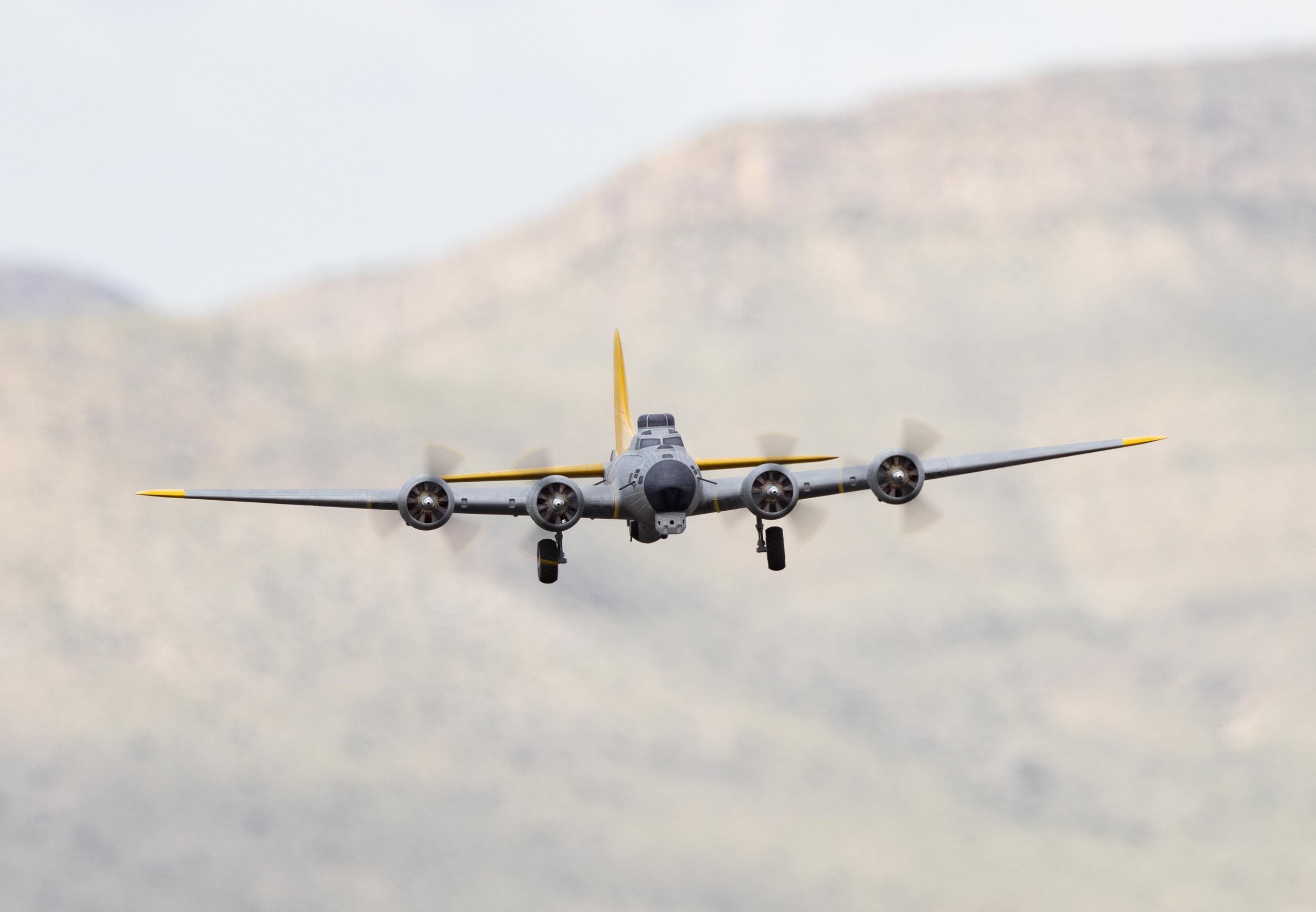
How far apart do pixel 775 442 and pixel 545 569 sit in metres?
8.74

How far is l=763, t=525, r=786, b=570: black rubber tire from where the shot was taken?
59.8 meters

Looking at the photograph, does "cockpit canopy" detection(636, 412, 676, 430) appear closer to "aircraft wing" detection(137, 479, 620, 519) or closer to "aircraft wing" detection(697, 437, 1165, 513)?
"aircraft wing" detection(697, 437, 1165, 513)

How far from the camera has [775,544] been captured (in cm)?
5997

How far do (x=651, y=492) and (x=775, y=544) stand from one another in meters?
6.03

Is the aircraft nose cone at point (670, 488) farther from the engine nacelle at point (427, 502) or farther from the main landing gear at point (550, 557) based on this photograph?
the engine nacelle at point (427, 502)

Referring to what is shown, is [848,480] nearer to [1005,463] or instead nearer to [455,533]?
[1005,463]

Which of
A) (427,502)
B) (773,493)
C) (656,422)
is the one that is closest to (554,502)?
(427,502)

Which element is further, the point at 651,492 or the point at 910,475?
the point at 910,475

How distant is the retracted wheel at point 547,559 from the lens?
190ft

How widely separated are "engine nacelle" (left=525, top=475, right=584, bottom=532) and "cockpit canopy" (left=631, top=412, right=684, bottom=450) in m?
3.90

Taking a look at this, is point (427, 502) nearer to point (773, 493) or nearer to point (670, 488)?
point (670, 488)

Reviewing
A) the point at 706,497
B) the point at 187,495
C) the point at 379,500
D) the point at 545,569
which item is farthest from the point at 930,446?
the point at 187,495

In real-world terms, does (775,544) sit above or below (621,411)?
below

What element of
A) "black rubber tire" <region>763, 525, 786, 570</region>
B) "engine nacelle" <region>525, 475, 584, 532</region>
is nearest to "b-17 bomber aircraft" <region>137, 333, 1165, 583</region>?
"engine nacelle" <region>525, 475, 584, 532</region>
